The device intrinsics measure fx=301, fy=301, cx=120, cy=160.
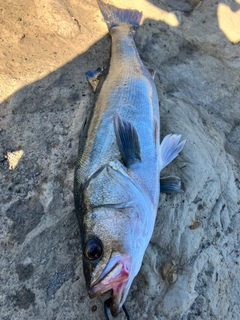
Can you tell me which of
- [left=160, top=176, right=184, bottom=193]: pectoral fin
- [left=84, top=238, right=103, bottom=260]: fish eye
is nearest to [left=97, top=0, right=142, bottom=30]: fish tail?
[left=160, top=176, right=184, bottom=193]: pectoral fin

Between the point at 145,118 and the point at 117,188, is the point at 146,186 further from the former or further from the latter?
the point at 145,118

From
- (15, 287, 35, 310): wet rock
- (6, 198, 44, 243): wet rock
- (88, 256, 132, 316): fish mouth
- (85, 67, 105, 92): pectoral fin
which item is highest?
(85, 67, 105, 92): pectoral fin

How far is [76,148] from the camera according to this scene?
A: 3162 millimetres

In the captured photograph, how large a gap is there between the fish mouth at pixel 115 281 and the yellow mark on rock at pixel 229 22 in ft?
12.8

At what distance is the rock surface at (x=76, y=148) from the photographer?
2.50m

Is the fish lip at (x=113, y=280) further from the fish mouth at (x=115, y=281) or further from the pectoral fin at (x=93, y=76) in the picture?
the pectoral fin at (x=93, y=76)

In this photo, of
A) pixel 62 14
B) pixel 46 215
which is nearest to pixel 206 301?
pixel 46 215

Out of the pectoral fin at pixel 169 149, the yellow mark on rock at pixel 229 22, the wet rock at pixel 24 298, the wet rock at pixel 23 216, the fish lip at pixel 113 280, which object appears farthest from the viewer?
the yellow mark on rock at pixel 229 22

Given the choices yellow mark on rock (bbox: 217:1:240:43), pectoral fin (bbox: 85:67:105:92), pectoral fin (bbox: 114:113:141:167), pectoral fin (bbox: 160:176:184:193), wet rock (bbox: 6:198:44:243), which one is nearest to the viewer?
pectoral fin (bbox: 114:113:141:167)

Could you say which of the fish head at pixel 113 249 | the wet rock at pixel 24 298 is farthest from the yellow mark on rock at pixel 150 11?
the wet rock at pixel 24 298

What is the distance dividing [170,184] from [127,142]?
0.60 metres

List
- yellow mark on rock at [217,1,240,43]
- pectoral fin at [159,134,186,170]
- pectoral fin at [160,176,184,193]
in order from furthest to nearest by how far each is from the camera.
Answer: yellow mark on rock at [217,1,240,43] < pectoral fin at [159,134,186,170] < pectoral fin at [160,176,184,193]

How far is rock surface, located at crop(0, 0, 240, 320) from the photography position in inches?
98.6

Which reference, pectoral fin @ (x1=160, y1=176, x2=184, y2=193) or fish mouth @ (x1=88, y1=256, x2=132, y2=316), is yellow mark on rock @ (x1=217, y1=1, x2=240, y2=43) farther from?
fish mouth @ (x1=88, y1=256, x2=132, y2=316)
